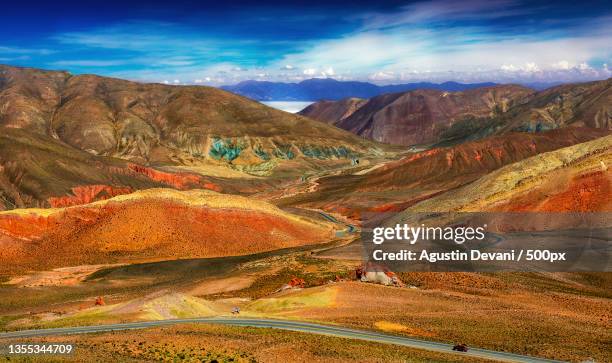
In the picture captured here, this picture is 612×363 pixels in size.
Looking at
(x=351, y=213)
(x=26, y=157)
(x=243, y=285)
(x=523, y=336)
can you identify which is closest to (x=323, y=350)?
(x=523, y=336)

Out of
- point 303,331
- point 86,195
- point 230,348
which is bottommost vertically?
point 86,195

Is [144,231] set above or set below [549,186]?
below

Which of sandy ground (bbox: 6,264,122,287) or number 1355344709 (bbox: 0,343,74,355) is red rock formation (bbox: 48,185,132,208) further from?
number 1355344709 (bbox: 0,343,74,355)

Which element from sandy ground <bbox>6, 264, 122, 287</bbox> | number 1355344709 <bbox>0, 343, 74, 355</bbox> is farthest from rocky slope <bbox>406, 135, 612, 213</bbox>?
number 1355344709 <bbox>0, 343, 74, 355</bbox>

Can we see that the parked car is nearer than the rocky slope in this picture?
Yes

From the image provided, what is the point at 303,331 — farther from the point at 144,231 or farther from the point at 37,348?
the point at 144,231

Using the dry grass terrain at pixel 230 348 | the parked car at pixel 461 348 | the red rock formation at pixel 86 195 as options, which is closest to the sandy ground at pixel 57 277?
the dry grass terrain at pixel 230 348

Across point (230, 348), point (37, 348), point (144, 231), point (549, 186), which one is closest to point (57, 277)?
point (144, 231)

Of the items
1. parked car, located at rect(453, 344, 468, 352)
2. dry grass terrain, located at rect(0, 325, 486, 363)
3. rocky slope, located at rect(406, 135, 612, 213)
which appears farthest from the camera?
rocky slope, located at rect(406, 135, 612, 213)
